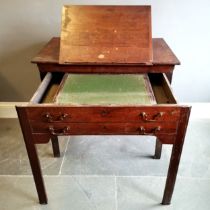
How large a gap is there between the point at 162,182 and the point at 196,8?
3.94 feet

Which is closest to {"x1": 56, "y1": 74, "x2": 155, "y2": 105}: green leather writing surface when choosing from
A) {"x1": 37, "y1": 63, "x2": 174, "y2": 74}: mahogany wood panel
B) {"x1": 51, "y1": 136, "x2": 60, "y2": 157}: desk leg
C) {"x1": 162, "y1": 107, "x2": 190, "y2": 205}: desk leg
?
{"x1": 37, "y1": 63, "x2": 174, "y2": 74}: mahogany wood panel

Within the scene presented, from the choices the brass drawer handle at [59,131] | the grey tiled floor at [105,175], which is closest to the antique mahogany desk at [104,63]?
the brass drawer handle at [59,131]

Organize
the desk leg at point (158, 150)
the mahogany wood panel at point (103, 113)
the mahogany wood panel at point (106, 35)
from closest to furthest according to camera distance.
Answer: the mahogany wood panel at point (103, 113) → the mahogany wood panel at point (106, 35) → the desk leg at point (158, 150)

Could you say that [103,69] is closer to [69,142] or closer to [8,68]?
[69,142]

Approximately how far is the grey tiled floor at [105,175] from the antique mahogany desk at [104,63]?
136 mm

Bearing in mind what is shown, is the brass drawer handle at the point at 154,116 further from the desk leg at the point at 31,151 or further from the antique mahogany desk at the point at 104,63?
the desk leg at the point at 31,151

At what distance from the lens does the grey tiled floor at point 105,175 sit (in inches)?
51.4

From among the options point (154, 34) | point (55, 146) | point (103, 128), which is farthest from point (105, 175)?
point (154, 34)

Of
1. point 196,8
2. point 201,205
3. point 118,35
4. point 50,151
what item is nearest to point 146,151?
point 201,205

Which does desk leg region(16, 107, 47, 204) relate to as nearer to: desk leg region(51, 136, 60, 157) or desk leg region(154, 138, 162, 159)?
desk leg region(51, 136, 60, 157)

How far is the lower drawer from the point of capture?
3.32 ft

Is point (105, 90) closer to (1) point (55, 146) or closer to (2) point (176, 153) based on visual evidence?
(2) point (176, 153)

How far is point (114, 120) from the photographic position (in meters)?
1.00

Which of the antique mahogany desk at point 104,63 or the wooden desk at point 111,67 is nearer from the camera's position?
the antique mahogany desk at point 104,63
